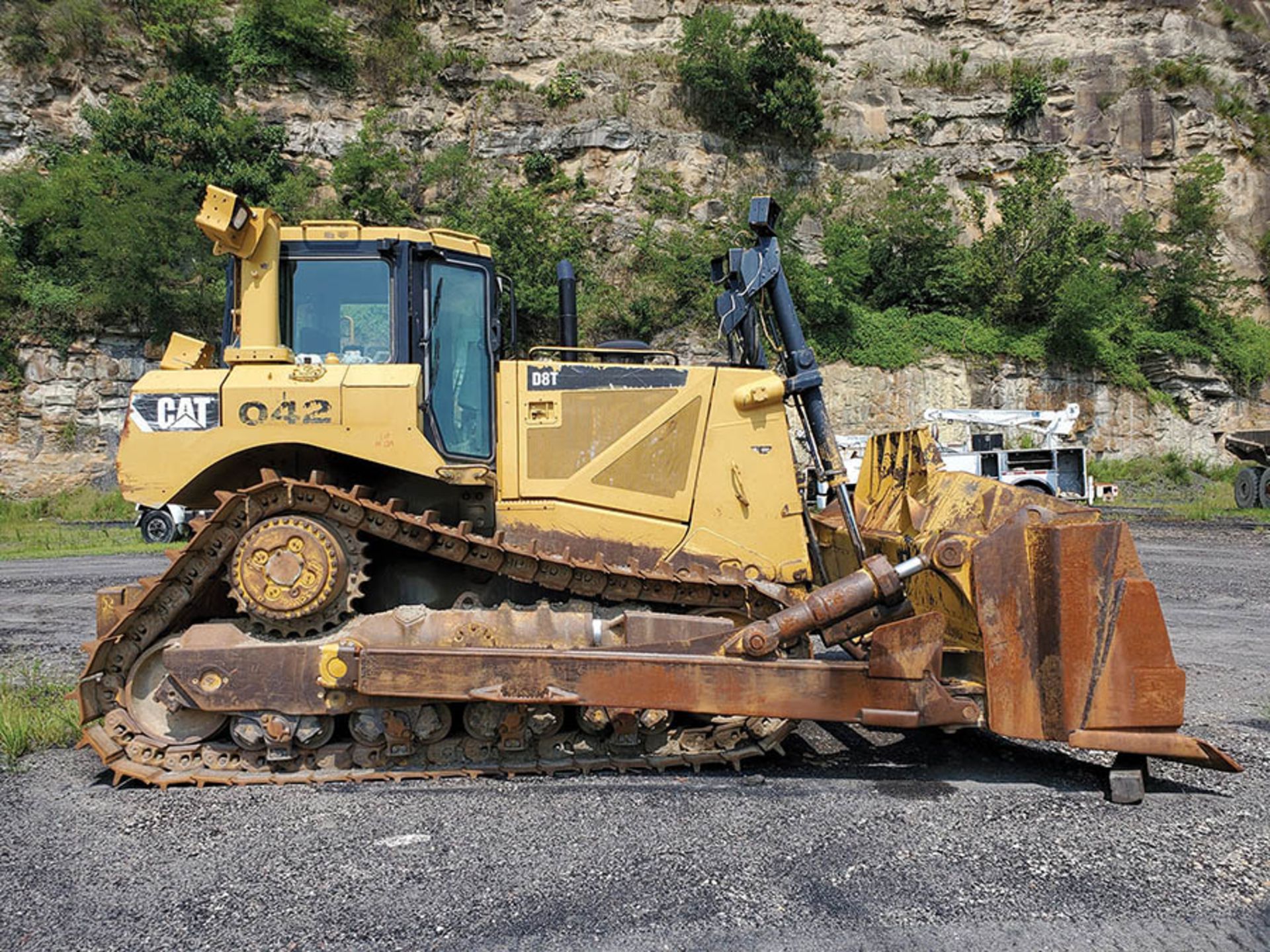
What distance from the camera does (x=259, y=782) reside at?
3963mm

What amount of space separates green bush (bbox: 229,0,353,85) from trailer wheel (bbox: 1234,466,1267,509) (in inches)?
1245

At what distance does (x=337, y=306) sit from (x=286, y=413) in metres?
0.86

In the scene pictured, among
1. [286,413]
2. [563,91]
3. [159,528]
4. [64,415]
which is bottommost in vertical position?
[159,528]

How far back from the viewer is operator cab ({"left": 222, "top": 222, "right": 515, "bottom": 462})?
454 centimetres

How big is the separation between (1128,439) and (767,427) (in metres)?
26.4

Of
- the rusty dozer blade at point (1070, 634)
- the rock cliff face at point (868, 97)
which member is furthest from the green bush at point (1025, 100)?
the rusty dozer blade at point (1070, 634)

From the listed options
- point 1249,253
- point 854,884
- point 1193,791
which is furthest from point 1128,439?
point 854,884

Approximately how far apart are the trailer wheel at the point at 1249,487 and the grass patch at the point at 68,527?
2615cm

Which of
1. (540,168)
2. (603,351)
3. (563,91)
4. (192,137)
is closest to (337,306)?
(603,351)

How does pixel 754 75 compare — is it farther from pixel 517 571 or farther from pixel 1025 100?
pixel 517 571

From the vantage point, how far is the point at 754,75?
2917 centimetres

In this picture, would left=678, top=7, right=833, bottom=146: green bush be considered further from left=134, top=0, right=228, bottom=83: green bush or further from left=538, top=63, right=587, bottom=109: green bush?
left=134, top=0, right=228, bottom=83: green bush

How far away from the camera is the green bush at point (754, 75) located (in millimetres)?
28812

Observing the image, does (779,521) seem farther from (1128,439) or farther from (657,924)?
(1128,439)
